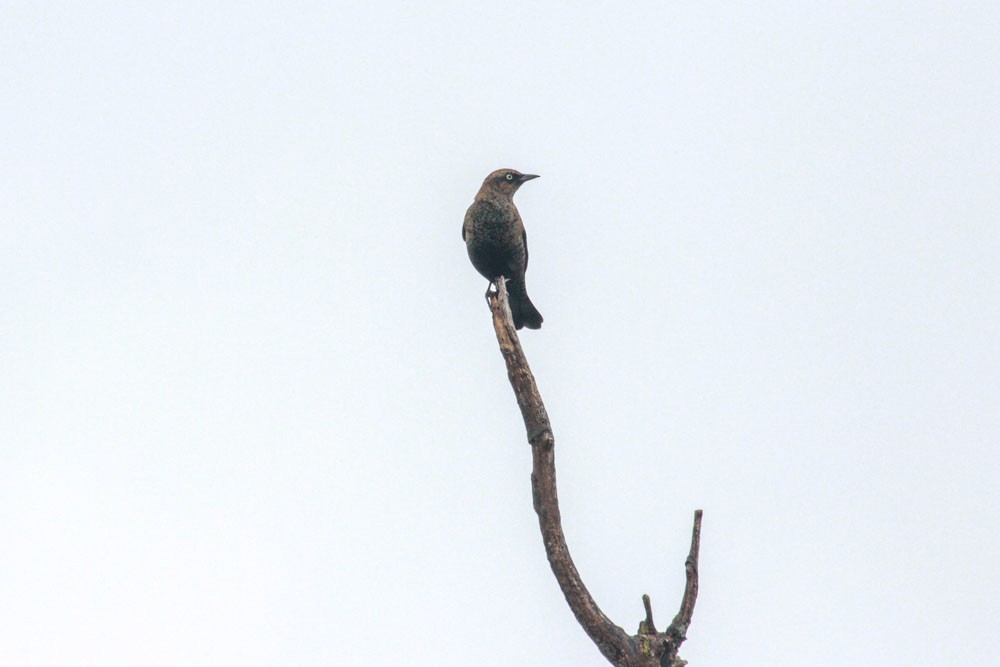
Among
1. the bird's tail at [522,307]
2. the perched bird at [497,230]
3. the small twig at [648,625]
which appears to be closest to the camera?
the small twig at [648,625]

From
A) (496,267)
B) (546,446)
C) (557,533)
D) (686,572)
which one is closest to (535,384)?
(546,446)

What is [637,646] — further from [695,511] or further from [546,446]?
[546,446]

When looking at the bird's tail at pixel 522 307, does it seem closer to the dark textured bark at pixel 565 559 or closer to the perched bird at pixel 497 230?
the perched bird at pixel 497 230

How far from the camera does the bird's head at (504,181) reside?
11797mm

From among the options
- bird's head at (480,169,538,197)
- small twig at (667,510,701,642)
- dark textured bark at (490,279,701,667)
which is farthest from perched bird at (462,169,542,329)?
small twig at (667,510,701,642)

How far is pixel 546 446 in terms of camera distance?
898 cm

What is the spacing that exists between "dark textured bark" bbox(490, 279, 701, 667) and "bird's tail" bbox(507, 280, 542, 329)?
282cm

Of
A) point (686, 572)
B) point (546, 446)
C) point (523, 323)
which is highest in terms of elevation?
point (523, 323)

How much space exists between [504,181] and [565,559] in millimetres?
4398

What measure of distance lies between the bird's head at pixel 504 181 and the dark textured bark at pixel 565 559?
2628mm

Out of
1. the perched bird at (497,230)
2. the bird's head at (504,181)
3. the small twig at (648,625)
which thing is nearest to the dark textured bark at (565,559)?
the small twig at (648,625)

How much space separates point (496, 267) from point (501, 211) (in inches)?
21.9

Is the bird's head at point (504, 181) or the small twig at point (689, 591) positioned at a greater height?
the bird's head at point (504, 181)

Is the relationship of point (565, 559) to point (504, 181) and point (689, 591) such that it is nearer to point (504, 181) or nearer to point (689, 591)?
point (689, 591)
